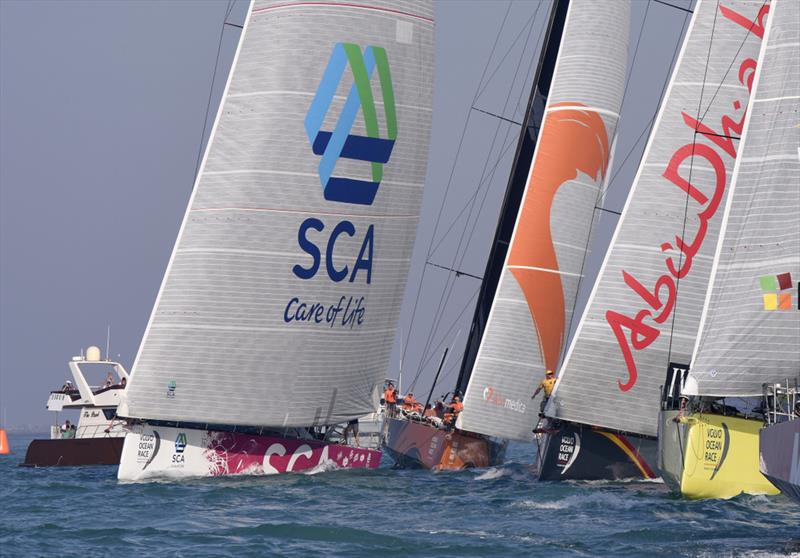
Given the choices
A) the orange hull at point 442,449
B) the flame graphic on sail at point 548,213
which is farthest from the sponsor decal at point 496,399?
the flame graphic on sail at point 548,213

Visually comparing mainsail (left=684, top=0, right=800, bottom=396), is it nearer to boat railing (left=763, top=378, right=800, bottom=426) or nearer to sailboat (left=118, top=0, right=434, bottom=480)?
boat railing (left=763, top=378, right=800, bottom=426)

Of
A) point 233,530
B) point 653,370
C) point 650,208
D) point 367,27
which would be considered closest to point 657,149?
point 650,208

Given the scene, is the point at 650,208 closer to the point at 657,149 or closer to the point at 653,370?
the point at 657,149

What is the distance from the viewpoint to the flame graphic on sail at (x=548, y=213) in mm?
23891

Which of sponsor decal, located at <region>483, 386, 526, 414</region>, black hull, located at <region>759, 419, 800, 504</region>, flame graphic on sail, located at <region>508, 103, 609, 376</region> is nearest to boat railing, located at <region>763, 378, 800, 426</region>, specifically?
Result: black hull, located at <region>759, 419, 800, 504</region>

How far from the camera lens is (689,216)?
20078 millimetres

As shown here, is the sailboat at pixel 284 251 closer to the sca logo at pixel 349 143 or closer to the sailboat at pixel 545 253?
the sca logo at pixel 349 143

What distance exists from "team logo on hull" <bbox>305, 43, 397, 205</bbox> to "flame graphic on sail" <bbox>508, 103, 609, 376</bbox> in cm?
412

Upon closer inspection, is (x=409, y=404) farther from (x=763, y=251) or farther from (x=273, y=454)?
(x=763, y=251)

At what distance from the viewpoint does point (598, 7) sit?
2447cm

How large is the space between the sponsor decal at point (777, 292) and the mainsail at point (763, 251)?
0.4 inches

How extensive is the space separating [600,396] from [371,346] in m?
3.81

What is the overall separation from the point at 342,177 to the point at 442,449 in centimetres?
585

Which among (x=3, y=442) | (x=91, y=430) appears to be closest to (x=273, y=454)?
(x=91, y=430)
